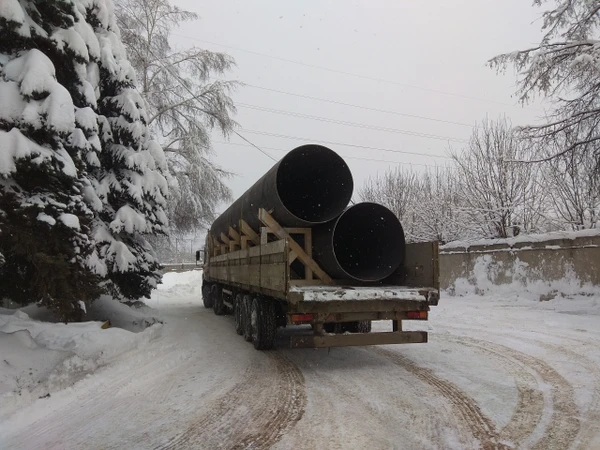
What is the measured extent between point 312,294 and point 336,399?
1.31 m

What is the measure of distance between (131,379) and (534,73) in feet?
36.7

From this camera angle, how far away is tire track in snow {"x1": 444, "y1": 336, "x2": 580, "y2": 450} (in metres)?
3.46

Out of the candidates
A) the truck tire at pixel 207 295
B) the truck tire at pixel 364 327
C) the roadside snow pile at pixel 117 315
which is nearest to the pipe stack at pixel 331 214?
the truck tire at pixel 364 327

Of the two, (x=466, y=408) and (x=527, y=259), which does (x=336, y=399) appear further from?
(x=527, y=259)

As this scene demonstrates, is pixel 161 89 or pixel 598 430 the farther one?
pixel 161 89

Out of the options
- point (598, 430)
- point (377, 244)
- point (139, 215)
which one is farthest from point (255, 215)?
point (598, 430)

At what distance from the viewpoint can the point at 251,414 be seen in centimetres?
425

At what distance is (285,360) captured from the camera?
6.57 meters

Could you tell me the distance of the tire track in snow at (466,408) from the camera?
3.51 m

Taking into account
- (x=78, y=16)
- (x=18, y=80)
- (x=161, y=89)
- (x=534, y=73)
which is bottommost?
(x=18, y=80)

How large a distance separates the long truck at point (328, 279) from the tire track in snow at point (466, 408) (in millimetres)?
530

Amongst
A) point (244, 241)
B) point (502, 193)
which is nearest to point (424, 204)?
point (502, 193)

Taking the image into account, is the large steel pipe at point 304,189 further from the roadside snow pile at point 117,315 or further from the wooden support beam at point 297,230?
the roadside snow pile at point 117,315

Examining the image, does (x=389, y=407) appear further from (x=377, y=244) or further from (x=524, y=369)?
(x=377, y=244)
